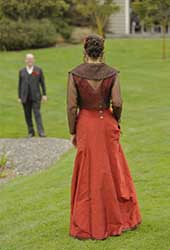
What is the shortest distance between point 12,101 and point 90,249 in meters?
17.9

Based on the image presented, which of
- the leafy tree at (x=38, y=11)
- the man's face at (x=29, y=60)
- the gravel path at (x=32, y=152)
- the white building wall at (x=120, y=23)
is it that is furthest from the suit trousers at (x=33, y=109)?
the white building wall at (x=120, y=23)

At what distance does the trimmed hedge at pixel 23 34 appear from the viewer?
136 ft

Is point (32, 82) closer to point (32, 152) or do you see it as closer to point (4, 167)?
point (32, 152)

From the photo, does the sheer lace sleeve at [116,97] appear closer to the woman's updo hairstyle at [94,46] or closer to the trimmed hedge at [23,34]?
the woman's updo hairstyle at [94,46]

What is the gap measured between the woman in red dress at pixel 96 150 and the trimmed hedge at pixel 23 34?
35393 mm

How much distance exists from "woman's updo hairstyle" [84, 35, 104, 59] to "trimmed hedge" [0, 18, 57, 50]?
35.4 m

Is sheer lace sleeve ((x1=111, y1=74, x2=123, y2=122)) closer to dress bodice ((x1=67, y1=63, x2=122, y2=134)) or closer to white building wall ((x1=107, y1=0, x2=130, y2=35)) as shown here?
dress bodice ((x1=67, y1=63, x2=122, y2=134))

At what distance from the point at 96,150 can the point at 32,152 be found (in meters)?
7.94

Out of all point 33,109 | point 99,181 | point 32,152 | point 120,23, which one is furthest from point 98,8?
point 99,181

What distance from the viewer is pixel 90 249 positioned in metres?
6.56

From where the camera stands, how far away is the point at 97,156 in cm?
667

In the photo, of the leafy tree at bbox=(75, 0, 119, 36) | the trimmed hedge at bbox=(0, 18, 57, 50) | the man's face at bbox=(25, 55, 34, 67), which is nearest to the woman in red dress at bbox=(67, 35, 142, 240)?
the man's face at bbox=(25, 55, 34, 67)

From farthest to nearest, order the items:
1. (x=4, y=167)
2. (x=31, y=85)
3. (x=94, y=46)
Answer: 1. (x=31, y=85)
2. (x=4, y=167)
3. (x=94, y=46)

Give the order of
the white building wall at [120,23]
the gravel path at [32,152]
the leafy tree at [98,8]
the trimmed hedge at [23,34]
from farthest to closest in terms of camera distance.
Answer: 1. the white building wall at [120,23]
2. the trimmed hedge at [23,34]
3. the leafy tree at [98,8]
4. the gravel path at [32,152]
